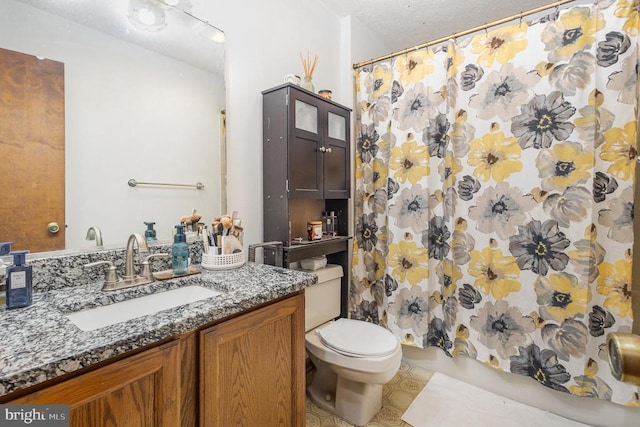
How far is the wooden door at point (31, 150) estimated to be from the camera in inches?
37.3

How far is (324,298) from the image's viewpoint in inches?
72.7

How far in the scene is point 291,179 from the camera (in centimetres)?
157

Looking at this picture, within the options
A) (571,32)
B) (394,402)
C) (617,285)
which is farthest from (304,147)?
(617,285)

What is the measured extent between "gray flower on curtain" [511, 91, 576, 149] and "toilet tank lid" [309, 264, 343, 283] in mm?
1261

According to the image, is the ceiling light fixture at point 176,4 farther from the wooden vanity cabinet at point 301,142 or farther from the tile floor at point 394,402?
the tile floor at point 394,402

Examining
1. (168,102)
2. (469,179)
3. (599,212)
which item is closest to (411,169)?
(469,179)

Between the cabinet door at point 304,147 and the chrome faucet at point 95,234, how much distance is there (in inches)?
33.0

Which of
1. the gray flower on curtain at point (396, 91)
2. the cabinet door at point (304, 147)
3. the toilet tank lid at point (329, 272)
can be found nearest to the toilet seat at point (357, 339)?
the toilet tank lid at point (329, 272)

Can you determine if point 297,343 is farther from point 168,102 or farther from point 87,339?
point 168,102

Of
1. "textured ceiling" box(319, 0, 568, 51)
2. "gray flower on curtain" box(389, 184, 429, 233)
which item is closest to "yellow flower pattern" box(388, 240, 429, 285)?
"gray flower on curtain" box(389, 184, 429, 233)

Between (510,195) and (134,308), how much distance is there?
1827 millimetres

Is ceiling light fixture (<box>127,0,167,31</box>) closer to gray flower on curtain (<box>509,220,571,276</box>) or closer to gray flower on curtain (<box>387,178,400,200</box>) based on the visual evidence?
gray flower on curtain (<box>387,178,400,200</box>)

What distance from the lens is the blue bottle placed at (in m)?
0.84

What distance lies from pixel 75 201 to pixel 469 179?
6.24 feet
